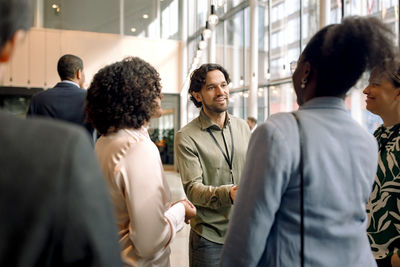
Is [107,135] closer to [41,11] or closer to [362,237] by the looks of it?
[362,237]

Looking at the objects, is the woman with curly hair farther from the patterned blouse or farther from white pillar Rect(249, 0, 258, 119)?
white pillar Rect(249, 0, 258, 119)

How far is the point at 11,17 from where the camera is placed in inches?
23.1

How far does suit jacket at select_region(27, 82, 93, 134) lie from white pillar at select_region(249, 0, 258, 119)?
289 inches

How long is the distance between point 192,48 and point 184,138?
11.9 metres

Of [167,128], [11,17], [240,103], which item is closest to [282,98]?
[240,103]

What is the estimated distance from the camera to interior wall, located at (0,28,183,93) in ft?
37.2

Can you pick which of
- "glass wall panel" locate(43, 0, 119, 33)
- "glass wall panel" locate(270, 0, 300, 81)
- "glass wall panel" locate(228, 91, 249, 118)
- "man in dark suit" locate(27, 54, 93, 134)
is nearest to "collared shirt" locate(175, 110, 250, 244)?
"man in dark suit" locate(27, 54, 93, 134)

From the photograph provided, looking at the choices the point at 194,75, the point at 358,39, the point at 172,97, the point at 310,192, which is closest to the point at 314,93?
Result: the point at 358,39

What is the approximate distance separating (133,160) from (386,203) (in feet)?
4.19

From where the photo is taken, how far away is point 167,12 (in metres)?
13.1

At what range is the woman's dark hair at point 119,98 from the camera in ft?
4.60

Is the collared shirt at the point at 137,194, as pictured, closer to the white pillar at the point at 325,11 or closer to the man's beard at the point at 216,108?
the man's beard at the point at 216,108

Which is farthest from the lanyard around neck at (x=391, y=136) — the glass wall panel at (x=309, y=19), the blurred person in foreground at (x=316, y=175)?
the glass wall panel at (x=309, y=19)

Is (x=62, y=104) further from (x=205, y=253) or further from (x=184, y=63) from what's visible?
(x=184, y=63)
